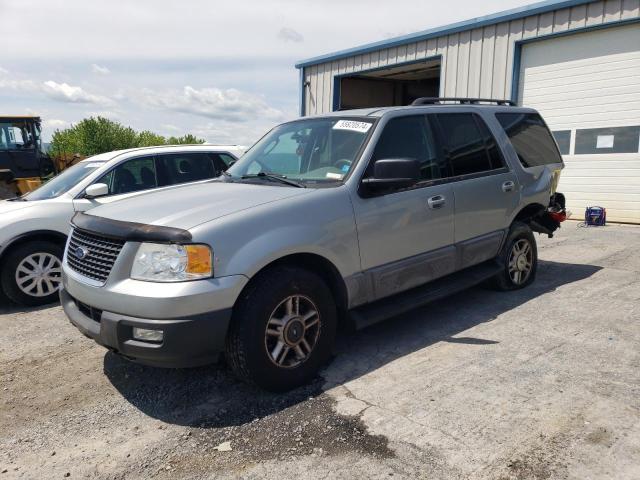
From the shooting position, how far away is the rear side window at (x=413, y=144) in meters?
4.13

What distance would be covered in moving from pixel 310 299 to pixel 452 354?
128 centimetres

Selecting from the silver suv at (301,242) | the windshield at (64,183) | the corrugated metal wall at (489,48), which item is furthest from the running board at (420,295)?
the corrugated metal wall at (489,48)

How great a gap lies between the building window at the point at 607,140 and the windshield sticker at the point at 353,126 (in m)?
8.37

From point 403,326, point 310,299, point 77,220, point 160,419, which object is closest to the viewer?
point 160,419

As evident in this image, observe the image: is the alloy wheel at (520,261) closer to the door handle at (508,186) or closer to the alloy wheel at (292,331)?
the door handle at (508,186)

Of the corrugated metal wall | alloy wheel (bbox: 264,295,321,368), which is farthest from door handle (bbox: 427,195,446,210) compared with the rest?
the corrugated metal wall

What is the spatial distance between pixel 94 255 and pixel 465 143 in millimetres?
3345

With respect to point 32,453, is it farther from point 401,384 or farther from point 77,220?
point 401,384

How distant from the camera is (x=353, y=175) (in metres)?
3.85

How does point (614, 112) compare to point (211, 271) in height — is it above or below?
above

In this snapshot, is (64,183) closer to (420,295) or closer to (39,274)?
(39,274)

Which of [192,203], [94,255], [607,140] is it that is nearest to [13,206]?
[94,255]

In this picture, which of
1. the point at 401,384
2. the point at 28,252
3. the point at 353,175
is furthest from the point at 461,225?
the point at 28,252

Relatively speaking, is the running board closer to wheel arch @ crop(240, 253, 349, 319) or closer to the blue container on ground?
wheel arch @ crop(240, 253, 349, 319)
